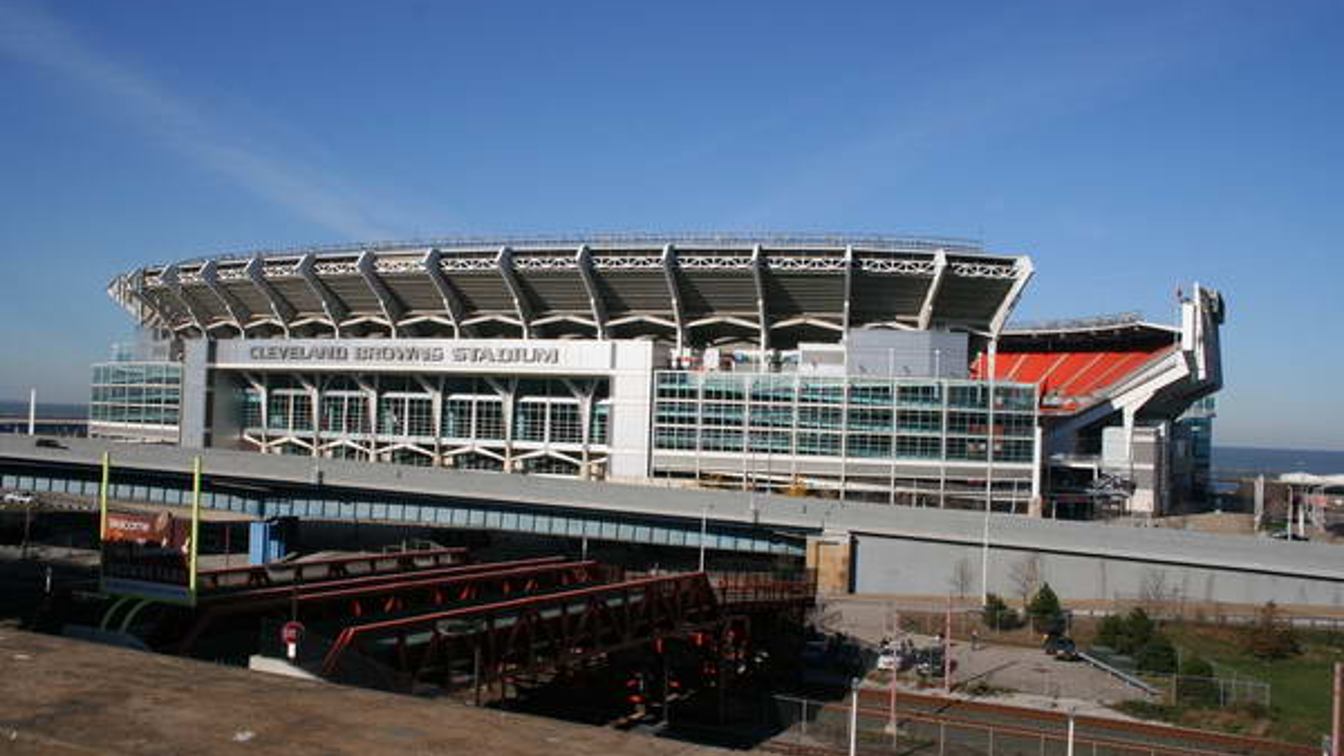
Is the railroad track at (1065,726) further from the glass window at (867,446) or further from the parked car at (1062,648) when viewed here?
the glass window at (867,446)

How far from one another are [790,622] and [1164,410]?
54148 millimetres

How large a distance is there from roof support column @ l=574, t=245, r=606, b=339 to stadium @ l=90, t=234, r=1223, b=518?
0.55 feet

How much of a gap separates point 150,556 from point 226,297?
6970 centimetres

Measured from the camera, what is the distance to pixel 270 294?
9081cm

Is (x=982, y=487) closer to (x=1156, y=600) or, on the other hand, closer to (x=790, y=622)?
(x=1156, y=600)

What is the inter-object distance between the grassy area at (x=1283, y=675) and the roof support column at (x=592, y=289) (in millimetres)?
43736

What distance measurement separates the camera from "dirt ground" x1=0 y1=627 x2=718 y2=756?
6547 millimetres

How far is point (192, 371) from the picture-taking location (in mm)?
93250

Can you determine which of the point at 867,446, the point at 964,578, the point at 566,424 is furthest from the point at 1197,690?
the point at 566,424

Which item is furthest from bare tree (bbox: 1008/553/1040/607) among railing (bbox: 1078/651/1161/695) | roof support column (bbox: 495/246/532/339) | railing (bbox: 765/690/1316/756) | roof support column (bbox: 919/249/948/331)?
roof support column (bbox: 495/246/532/339)

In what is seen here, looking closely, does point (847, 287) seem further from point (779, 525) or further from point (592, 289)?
point (779, 525)

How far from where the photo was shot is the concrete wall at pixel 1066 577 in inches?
2046

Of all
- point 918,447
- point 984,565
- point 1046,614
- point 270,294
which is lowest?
point 1046,614

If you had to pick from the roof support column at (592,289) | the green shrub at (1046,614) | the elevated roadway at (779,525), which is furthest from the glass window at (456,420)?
the green shrub at (1046,614)
